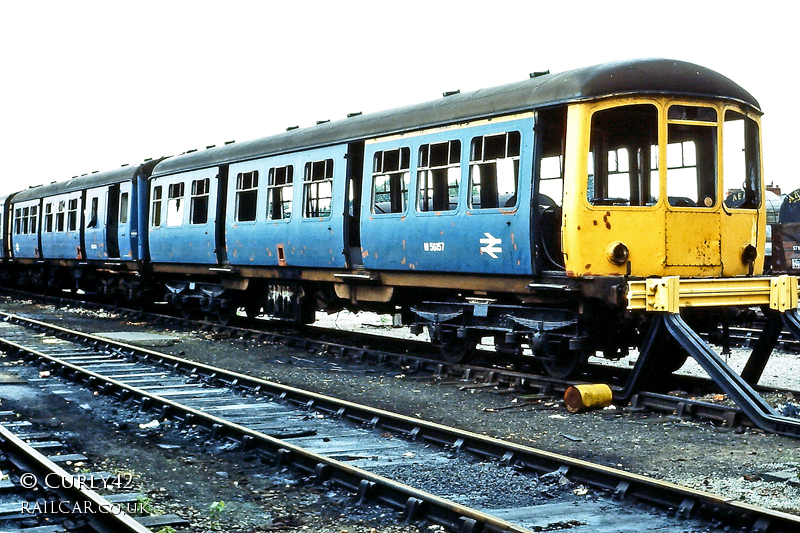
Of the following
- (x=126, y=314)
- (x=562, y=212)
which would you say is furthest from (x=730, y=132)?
(x=126, y=314)

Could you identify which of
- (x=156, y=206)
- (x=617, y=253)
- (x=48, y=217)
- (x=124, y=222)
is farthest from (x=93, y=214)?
(x=617, y=253)

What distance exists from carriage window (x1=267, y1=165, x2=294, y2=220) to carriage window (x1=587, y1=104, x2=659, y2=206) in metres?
5.83

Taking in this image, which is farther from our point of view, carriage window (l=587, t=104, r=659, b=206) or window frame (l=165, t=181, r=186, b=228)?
window frame (l=165, t=181, r=186, b=228)

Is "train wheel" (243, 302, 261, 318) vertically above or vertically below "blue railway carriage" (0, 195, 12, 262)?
below

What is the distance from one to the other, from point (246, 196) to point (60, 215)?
41.7ft

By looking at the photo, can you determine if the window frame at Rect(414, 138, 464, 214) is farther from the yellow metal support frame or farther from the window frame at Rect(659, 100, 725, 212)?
the yellow metal support frame

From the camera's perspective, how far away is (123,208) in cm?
2169

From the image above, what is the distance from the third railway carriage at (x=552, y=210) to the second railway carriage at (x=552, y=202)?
0.07 feet

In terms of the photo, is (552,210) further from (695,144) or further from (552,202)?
(695,144)

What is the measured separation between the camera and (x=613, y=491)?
579cm

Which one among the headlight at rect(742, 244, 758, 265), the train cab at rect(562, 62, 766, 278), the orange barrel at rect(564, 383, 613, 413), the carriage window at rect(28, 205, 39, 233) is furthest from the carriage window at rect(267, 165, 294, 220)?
the carriage window at rect(28, 205, 39, 233)

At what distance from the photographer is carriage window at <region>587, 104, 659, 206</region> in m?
9.62

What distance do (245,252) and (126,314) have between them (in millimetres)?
6885

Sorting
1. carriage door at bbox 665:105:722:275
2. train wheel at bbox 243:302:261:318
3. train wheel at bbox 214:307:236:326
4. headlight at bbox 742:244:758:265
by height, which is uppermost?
carriage door at bbox 665:105:722:275
